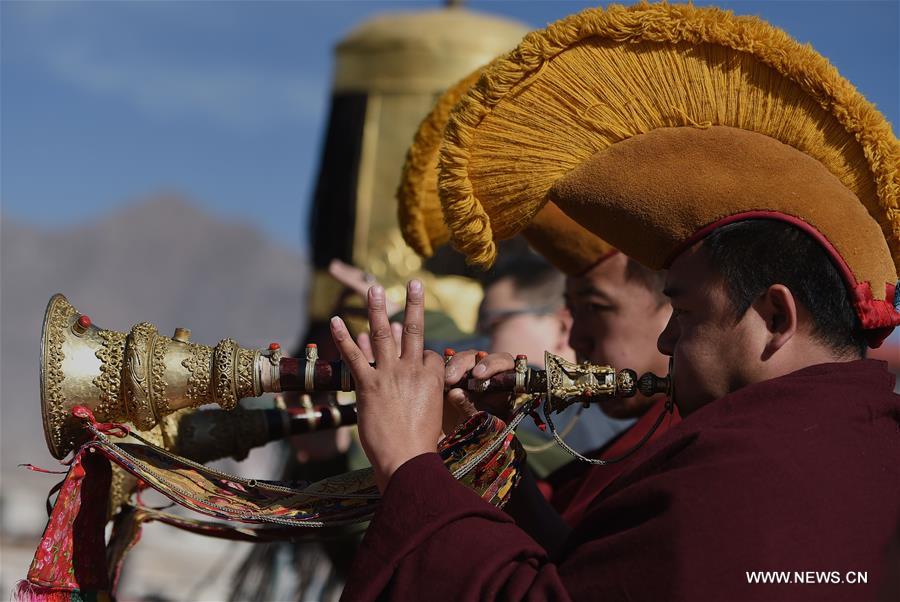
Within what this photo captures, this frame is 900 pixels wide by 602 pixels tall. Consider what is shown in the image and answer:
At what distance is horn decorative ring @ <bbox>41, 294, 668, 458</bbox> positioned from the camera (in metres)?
2.40

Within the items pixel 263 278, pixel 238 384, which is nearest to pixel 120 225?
pixel 263 278

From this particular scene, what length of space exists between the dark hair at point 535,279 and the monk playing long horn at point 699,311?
2.08 m

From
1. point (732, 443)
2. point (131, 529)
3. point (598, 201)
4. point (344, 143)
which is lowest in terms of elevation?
point (131, 529)

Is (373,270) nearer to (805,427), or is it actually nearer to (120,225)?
(805,427)

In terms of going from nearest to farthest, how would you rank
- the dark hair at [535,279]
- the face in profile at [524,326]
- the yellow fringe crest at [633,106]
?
the yellow fringe crest at [633,106], the face in profile at [524,326], the dark hair at [535,279]

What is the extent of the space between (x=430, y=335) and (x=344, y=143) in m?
3.79

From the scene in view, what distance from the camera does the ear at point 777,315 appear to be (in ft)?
7.02

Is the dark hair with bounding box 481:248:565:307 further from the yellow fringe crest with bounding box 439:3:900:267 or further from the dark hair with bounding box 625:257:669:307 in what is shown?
the yellow fringe crest with bounding box 439:3:900:267

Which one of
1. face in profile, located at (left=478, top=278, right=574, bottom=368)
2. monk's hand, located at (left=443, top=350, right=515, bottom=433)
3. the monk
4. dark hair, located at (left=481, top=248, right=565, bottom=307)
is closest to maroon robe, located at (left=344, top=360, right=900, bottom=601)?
the monk

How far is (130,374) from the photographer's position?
2.40 metres

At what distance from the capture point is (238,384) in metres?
2.43

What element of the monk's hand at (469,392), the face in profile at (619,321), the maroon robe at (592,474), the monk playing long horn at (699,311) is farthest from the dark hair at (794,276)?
the face in profile at (619,321)

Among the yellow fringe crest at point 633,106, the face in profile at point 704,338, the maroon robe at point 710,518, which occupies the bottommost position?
the maroon robe at point 710,518

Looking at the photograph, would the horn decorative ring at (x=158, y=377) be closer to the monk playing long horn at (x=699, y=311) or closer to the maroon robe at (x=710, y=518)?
the monk playing long horn at (x=699, y=311)
